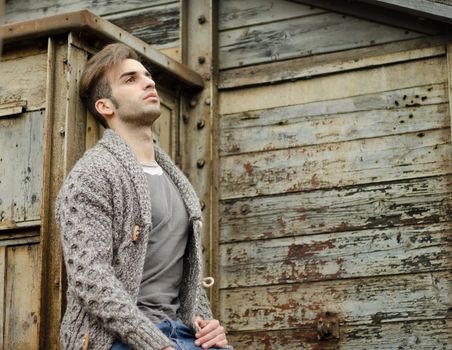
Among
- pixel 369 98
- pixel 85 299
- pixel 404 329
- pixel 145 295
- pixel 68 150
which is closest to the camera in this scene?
pixel 85 299

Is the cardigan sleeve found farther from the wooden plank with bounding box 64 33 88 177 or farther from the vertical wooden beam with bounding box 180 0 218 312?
the vertical wooden beam with bounding box 180 0 218 312

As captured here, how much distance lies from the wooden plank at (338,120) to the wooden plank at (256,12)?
0.59 m

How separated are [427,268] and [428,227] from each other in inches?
8.9

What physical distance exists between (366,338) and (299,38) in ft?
6.03

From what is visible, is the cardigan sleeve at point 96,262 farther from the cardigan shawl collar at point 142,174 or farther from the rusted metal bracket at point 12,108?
the rusted metal bracket at point 12,108

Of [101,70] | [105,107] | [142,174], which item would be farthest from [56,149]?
[142,174]

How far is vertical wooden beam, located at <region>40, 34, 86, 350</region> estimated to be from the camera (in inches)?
200

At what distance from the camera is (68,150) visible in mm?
5211

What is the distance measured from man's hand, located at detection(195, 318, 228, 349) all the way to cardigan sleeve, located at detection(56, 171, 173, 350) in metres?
0.32

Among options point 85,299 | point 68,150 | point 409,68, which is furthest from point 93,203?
point 409,68

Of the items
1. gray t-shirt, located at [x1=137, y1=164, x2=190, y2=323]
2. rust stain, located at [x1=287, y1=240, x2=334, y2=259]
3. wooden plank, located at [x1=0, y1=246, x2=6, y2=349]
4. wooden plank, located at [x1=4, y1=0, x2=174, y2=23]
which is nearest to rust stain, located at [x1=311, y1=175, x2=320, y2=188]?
rust stain, located at [x1=287, y1=240, x2=334, y2=259]

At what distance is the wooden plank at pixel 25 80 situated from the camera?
5.41 meters

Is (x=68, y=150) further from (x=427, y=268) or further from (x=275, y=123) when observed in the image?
(x=427, y=268)

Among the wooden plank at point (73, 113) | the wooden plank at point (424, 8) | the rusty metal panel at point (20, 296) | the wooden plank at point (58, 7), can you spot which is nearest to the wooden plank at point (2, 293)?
the rusty metal panel at point (20, 296)
